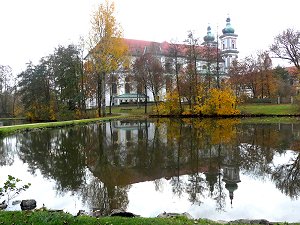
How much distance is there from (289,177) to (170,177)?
372 centimetres

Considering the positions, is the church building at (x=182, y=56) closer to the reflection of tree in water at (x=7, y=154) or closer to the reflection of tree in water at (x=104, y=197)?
the reflection of tree in water at (x=7, y=154)

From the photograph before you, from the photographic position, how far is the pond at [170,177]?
284 inches

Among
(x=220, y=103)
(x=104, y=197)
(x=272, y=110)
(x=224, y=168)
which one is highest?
(x=220, y=103)

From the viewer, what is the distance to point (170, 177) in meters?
9.73

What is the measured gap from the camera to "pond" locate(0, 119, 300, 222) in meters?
7.22

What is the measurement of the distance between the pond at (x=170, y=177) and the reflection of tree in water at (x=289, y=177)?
0.08 ft

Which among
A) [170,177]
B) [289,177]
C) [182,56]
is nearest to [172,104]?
[182,56]

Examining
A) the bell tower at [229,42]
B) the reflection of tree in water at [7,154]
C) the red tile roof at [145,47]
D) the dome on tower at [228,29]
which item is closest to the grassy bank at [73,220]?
the reflection of tree in water at [7,154]

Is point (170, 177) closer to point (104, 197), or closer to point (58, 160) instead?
point (104, 197)

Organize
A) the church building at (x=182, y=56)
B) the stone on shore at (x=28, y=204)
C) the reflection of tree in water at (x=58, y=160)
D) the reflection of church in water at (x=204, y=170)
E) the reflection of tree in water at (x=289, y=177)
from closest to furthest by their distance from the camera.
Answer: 1. the stone on shore at (x=28, y=204)
2. the reflection of tree in water at (x=289, y=177)
3. the reflection of church in water at (x=204, y=170)
4. the reflection of tree in water at (x=58, y=160)
5. the church building at (x=182, y=56)

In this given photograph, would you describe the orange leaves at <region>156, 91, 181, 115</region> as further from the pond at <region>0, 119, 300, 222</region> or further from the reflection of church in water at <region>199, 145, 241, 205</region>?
the reflection of church in water at <region>199, 145, 241, 205</region>

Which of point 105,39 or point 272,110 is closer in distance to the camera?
point 105,39

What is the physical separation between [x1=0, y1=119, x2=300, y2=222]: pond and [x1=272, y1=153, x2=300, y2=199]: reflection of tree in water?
0.03m

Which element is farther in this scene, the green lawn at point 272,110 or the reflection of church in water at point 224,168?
the green lawn at point 272,110
